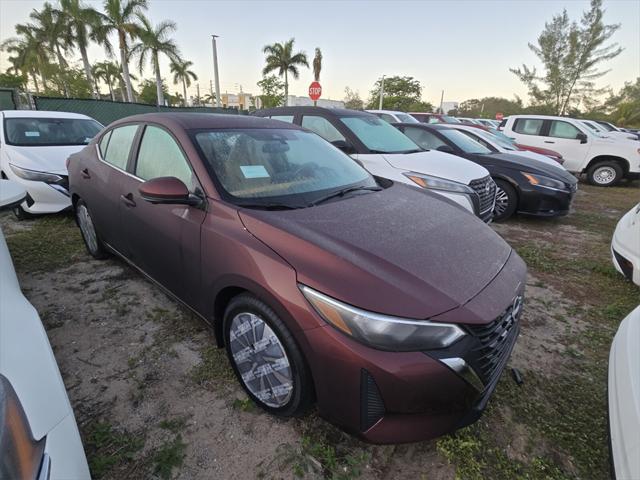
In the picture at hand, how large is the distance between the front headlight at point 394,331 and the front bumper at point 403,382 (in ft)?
0.09

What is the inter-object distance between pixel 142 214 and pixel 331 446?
195 centimetres

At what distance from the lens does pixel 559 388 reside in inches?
87.5

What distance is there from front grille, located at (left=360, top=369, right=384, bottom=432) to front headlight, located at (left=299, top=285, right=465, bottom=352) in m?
0.14

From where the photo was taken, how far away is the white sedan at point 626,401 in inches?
47.6

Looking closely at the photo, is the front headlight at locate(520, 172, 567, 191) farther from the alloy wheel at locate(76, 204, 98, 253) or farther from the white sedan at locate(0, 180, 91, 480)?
the white sedan at locate(0, 180, 91, 480)

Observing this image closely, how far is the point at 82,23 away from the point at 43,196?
2794 cm

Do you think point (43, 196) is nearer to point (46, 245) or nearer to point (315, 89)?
point (46, 245)

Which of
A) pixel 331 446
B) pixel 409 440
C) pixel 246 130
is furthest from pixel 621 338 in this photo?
pixel 246 130

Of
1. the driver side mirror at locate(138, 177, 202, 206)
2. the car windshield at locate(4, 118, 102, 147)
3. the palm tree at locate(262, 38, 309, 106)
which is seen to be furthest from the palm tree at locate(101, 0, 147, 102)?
the driver side mirror at locate(138, 177, 202, 206)

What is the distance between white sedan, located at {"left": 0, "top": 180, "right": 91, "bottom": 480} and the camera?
80 cm

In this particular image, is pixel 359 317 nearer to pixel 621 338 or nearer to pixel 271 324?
pixel 271 324

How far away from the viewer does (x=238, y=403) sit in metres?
2.01

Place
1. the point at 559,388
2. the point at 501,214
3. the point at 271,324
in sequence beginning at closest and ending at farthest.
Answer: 1. the point at 271,324
2. the point at 559,388
3. the point at 501,214

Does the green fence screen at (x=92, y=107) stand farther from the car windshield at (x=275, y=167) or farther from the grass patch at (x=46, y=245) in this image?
the car windshield at (x=275, y=167)
